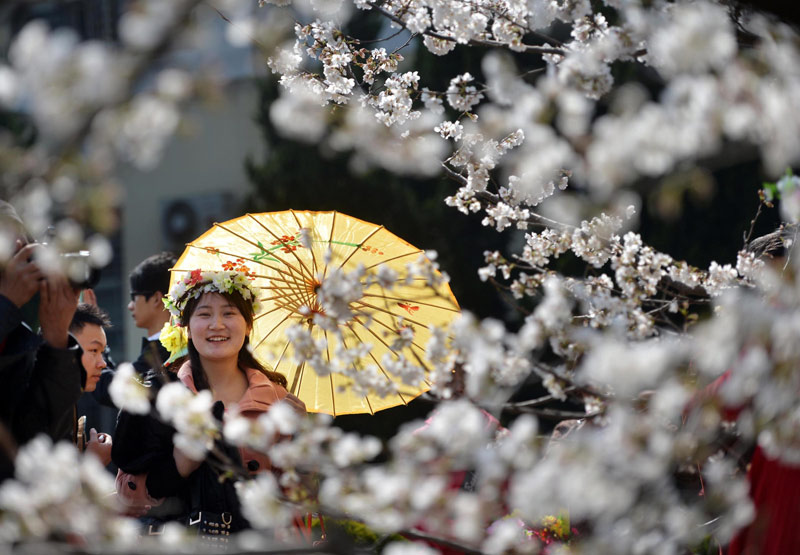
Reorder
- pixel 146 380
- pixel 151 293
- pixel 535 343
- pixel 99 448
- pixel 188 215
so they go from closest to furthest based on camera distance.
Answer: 1. pixel 535 343
2. pixel 146 380
3. pixel 99 448
4. pixel 151 293
5. pixel 188 215

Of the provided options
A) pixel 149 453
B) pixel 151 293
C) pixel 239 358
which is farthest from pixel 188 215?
pixel 149 453

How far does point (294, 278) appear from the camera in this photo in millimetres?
3615

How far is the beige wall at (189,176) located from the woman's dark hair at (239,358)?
614 cm

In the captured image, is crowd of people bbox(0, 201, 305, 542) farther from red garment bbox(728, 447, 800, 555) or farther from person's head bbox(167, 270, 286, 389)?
red garment bbox(728, 447, 800, 555)

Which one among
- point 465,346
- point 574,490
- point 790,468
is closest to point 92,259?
point 465,346

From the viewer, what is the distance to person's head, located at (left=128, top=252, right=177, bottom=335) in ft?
13.9

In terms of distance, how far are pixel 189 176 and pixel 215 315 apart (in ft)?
22.6

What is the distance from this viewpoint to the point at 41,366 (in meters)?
2.06

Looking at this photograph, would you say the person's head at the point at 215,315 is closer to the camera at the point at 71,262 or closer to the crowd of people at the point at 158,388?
the crowd of people at the point at 158,388

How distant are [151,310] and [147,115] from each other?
9.78 ft

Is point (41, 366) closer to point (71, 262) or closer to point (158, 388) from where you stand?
point (71, 262)

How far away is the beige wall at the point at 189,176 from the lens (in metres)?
9.39

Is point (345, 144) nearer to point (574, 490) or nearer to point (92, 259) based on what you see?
point (92, 259)

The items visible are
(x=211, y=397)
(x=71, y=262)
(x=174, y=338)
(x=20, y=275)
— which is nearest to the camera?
(x=71, y=262)
